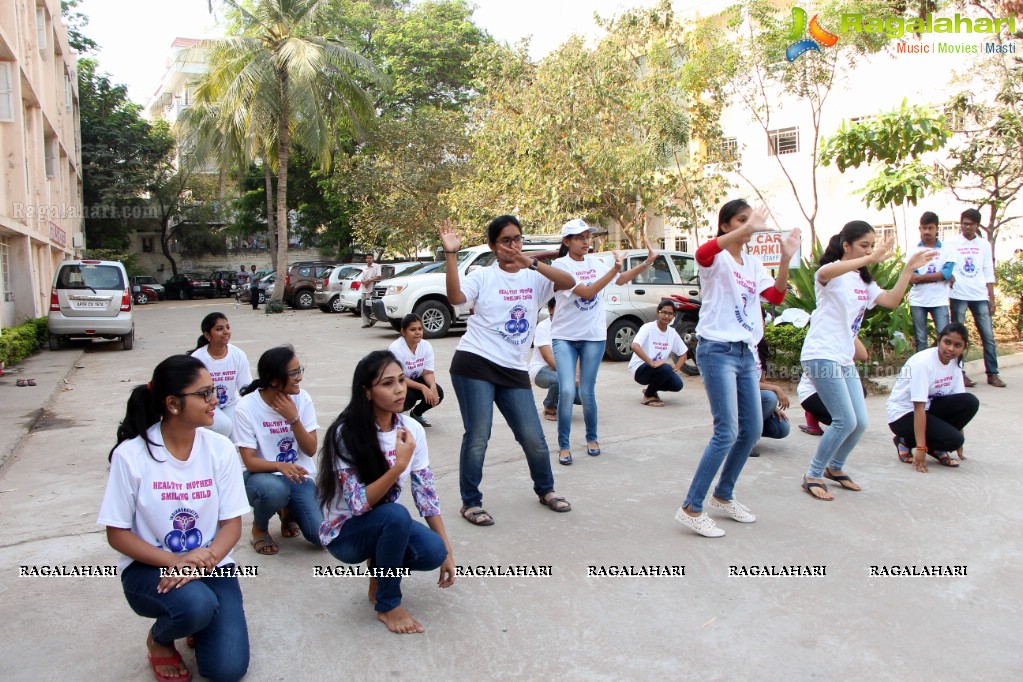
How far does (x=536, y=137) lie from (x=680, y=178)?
132 inches

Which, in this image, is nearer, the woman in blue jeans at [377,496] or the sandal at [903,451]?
the woman in blue jeans at [377,496]

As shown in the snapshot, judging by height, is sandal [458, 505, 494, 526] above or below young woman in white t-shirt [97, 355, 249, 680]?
below

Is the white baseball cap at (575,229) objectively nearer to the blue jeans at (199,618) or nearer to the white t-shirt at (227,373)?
the white t-shirt at (227,373)

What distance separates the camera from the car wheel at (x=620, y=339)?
1162 centimetres

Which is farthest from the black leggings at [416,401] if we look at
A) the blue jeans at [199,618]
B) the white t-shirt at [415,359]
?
the blue jeans at [199,618]

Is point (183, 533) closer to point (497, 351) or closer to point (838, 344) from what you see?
point (497, 351)

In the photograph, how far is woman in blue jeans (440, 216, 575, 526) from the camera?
470 cm

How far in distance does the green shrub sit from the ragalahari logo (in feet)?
47.4

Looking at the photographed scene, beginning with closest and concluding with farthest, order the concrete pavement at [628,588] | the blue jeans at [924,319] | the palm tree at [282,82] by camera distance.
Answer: the concrete pavement at [628,588], the blue jeans at [924,319], the palm tree at [282,82]

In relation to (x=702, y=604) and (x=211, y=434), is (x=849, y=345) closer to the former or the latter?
(x=702, y=604)

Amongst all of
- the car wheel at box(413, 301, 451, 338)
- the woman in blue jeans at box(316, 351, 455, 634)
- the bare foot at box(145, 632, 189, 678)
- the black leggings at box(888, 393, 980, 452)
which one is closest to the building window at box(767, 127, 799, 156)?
the car wheel at box(413, 301, 451, 338)

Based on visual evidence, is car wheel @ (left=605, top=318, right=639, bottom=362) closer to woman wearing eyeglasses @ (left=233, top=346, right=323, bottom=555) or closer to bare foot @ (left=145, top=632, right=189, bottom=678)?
woman wearing eyeglasses @ (left=233, top=346, right=323, bottom=555)

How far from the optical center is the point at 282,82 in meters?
25.5

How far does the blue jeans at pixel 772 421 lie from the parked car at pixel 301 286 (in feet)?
76.1
